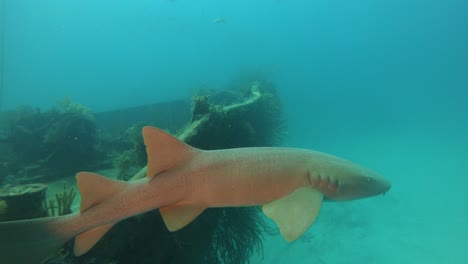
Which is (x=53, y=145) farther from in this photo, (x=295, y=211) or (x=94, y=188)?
(x=295, y=211)

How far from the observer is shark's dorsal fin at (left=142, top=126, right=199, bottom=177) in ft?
8.30

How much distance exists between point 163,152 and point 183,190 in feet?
1.17

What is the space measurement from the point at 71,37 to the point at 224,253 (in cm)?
19217

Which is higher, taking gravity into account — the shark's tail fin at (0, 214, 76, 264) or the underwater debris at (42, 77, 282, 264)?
the underwater debris at (42, 77, 282, 264)

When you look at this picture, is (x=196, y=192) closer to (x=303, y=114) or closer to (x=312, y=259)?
(x=312, y=259)

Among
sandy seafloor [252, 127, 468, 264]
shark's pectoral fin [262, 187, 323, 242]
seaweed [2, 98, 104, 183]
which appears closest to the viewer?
shark's pectoral fin [262, 187, 323, 242]

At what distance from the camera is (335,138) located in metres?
25.7

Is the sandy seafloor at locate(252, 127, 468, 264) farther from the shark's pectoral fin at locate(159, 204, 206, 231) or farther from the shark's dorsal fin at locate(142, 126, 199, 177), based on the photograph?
the shark's dorsal fin at locate(142, 126, 199, 177)

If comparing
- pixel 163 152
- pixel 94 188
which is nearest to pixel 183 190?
pixel 163 152

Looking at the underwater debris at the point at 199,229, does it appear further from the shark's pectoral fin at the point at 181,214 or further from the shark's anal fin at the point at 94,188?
the shark's pectoral fin at the point at 181,214

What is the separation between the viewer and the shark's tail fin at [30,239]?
239cm

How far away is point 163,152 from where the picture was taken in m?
2.57

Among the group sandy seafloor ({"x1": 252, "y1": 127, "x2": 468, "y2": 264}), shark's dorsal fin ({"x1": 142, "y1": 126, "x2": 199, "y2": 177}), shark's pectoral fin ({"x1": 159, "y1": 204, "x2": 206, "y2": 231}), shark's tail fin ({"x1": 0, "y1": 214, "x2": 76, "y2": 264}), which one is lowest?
shark's tail fin ({"x1": 0, "y1": 214, "x2": 76, "y2": 264})

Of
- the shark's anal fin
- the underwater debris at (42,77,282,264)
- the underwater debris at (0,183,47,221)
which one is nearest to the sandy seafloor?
the underwater debris at (42,77,282,264)
